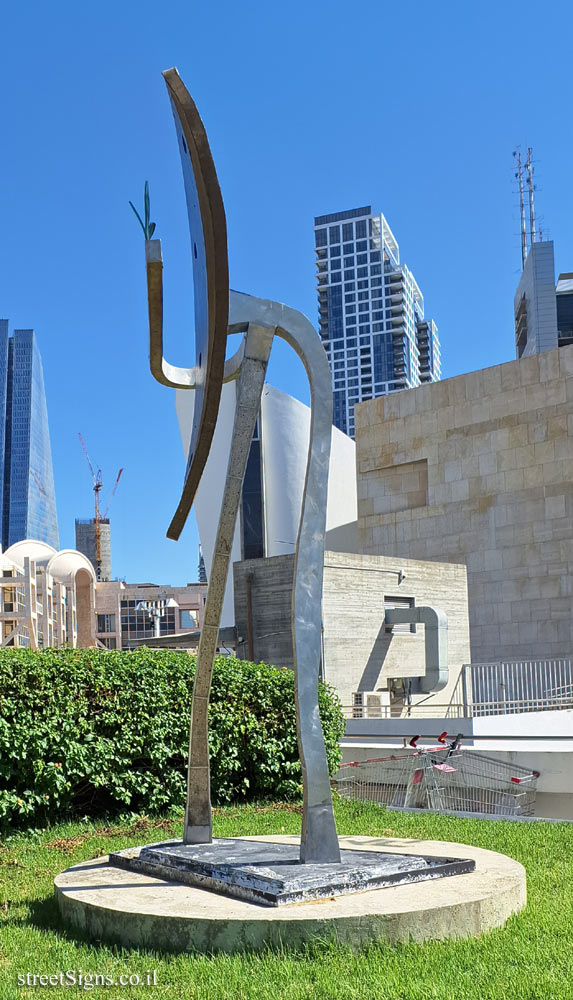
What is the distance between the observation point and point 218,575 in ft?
20.1

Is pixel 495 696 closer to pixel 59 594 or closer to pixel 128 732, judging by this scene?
pixel 128 732

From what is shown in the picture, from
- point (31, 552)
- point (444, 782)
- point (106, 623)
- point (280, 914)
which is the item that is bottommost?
point (444, 782)

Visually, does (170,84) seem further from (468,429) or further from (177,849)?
(468,429)

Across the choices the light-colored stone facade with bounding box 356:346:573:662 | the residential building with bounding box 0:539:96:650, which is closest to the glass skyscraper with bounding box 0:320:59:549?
the residential building with bounding box 0:539:96:650

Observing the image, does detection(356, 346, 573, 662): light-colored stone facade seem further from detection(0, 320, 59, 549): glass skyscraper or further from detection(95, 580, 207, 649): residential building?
detection(0, 320, 59, 549): glass skyscraper

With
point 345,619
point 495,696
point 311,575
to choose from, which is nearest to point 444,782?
point 311,575

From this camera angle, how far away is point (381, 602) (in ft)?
77.5

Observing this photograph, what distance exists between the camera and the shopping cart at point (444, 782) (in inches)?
420

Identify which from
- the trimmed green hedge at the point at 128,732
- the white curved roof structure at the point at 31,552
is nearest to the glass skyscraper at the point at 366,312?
the white curved roof structure at the point at 31,552

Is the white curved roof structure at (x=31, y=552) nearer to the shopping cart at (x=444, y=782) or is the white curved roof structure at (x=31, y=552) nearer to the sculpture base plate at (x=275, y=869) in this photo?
the shopping cart at (x=444, y=782)

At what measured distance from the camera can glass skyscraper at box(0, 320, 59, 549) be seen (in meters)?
172

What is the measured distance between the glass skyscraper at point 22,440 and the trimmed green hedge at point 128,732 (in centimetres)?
16395

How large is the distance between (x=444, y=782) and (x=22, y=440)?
17205cm

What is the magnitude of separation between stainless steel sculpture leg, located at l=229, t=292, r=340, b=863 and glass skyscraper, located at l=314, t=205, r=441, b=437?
15066 centimetres
